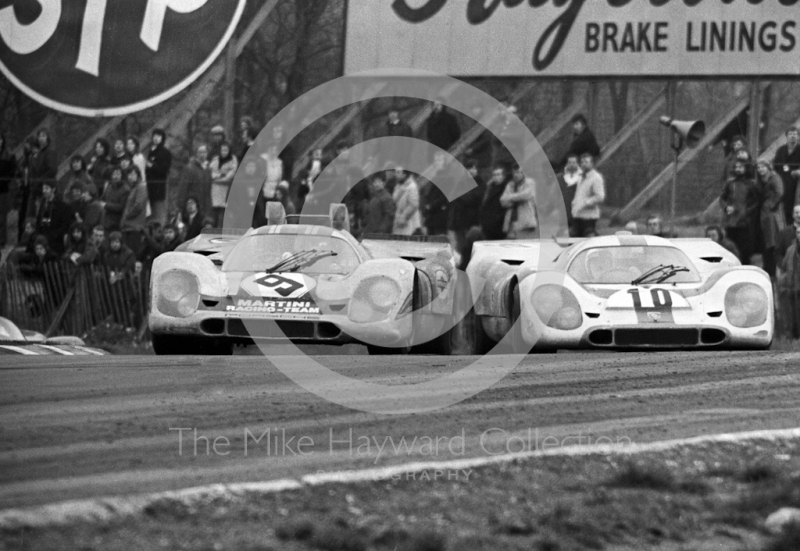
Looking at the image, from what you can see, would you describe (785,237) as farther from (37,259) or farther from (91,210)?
(37,259)

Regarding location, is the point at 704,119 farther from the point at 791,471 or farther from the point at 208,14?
the point at 791,471

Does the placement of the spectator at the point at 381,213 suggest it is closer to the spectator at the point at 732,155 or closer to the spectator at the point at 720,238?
the spectator at the point at 720,238

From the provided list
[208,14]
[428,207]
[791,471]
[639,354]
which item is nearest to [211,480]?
[791,471]

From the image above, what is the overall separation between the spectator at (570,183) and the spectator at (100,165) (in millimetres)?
5781

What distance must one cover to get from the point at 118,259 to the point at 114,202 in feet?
3.34

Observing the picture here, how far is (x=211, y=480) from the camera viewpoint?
190 inches

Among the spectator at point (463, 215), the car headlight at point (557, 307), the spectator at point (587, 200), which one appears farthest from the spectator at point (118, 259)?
the car headlight at point (557, 307)

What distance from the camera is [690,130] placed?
1426 cm

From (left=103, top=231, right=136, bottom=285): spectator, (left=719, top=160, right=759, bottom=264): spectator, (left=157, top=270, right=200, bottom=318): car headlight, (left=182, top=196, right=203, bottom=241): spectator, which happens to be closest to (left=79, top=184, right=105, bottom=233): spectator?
(left=103, top=231, right=136, bottom=285): spectator

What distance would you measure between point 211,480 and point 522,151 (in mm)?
10289

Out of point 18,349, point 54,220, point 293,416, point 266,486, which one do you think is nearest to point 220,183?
point 54,220

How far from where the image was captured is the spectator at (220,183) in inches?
602

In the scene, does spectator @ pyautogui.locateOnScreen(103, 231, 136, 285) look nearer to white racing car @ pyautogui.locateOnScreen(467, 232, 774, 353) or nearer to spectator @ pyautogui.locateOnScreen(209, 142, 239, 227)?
spectator @ pyautogui.locateOnScreen(209, 142, 239, 227)

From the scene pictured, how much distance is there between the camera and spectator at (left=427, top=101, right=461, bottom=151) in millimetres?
14852
